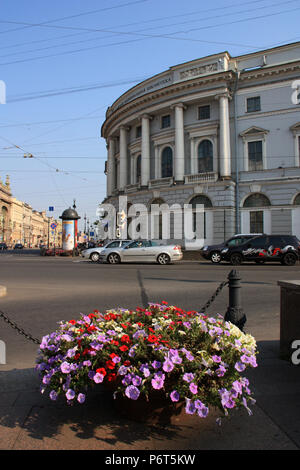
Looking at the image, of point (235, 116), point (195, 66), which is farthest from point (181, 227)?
point (195, 66)

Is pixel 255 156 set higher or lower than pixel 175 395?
higher

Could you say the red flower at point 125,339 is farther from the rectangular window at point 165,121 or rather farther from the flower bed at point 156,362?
the rectangular window at point 165,121

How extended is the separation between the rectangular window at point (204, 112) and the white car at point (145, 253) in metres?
17.5

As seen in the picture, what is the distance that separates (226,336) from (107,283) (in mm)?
9522

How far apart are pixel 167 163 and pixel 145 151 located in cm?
273

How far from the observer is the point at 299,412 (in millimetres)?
2889

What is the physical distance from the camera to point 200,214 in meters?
32.8

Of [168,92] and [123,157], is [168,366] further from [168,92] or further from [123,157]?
[123,157]

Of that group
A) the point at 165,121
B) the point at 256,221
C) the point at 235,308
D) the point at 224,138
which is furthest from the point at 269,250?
the point at 165,121

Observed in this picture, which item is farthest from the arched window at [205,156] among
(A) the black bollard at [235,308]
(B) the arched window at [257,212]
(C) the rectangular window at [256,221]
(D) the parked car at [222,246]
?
(A) the black bollard at [235,308]

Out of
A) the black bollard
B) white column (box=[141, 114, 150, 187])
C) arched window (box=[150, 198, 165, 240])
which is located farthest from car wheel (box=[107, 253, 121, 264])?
the black bollard

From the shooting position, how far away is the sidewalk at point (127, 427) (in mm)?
2416

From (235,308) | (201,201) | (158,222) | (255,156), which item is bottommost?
(235,308)

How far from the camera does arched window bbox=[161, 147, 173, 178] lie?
120 feet
